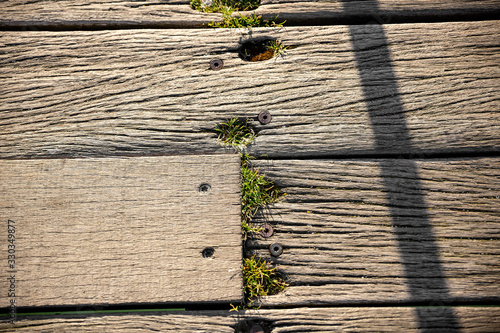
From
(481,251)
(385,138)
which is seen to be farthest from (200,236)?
(481,251)

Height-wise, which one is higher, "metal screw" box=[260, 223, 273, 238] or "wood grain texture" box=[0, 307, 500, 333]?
"metal screw" box=[260, 223, 273, 238]

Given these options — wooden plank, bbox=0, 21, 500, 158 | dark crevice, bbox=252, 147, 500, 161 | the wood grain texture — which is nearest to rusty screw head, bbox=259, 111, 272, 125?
wooden plank, bbox=0, 21, 500, 158

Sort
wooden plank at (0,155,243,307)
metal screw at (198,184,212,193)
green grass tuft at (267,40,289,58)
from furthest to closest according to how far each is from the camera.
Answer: green grass tuft at (267,40,289,58) < metal screw at (198,184,212,193) < wooden plank at (0,155,243,307)

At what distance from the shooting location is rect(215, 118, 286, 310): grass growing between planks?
1394 millimetres

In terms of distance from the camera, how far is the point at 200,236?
1374 millimetres

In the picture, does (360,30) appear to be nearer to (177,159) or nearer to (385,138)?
(385,138)

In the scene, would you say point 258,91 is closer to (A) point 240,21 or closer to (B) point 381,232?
(A) point 240,21

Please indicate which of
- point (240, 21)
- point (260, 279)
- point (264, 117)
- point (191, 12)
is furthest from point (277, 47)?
point (260, 279)

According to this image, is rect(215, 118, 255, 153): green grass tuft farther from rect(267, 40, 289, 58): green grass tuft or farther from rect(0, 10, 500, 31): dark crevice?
rect(0, 10, 500, 31): dark crevice

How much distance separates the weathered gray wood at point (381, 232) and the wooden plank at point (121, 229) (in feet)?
0.69

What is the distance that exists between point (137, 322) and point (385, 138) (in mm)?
1388

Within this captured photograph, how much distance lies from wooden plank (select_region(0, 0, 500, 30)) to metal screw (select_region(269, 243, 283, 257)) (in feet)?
3.97

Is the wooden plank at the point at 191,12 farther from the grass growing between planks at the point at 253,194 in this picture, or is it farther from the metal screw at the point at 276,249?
the metal screw at the point at 276,249

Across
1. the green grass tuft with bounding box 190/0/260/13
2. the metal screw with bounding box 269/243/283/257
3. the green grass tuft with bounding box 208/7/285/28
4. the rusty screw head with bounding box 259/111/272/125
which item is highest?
the green grass tuft with bounding box 190/0/260/13
